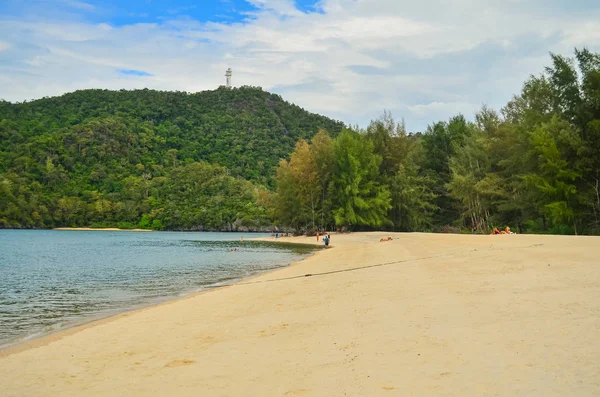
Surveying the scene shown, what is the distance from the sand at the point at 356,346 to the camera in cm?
543

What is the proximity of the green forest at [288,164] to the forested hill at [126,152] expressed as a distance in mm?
394

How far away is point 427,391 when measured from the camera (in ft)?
16.5

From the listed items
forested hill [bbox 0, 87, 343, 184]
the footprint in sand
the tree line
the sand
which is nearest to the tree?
the tree line

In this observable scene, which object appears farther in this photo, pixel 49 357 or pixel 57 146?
pixel 57 146

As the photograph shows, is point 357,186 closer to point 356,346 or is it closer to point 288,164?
point 288,164

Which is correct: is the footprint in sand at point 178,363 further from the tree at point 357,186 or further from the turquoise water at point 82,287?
the tree at point 357,186

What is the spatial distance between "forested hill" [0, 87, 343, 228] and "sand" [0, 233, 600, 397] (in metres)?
117

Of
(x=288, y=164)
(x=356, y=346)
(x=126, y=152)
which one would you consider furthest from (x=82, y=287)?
(x=126, y=152)

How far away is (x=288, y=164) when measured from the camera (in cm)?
7731

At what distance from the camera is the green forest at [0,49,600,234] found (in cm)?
3531

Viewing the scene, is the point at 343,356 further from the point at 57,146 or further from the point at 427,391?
the point at 57,146

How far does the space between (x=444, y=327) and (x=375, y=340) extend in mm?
1245

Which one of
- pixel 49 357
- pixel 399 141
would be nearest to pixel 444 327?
pixel 49 357

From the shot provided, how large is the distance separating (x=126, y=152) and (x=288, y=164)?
7930 centimetres
